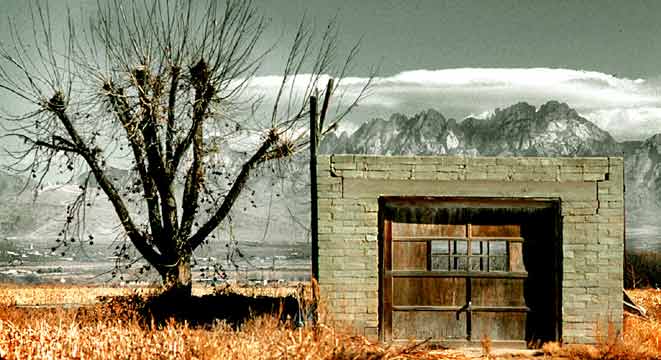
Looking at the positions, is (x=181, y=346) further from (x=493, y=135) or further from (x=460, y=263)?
(x=493, y=135)

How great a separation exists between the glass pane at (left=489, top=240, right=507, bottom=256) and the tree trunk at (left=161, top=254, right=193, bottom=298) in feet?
26.1

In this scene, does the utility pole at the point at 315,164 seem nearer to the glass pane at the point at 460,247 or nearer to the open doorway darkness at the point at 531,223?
the open doorway darkness at the point at 531,223

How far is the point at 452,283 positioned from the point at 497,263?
0.84 m

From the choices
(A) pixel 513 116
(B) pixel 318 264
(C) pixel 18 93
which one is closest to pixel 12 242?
(C) pixel 18 93

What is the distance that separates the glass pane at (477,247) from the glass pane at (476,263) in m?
0.08

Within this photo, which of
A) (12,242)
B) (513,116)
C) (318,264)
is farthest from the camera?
(513,116)

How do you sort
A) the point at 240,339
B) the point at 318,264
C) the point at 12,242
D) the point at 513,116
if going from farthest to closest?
the point at 513,116 → the point at 12,242 → the point at 318,264 → the point at 240,339

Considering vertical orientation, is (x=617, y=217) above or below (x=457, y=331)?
above

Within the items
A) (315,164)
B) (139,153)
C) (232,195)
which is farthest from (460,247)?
(139,153)

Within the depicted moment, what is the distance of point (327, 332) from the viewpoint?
1336 centimetres

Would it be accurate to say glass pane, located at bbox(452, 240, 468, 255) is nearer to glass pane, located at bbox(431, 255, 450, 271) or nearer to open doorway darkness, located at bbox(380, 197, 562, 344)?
glass pane, located at bbox(431, 255, 450, 271)

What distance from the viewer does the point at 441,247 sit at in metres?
15.3

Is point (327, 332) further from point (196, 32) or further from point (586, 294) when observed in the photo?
point (196, 32)

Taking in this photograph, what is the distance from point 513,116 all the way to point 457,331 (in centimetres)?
18404
